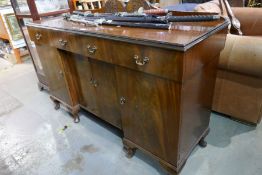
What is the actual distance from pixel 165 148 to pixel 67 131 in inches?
38.2

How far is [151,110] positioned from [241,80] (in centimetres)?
82

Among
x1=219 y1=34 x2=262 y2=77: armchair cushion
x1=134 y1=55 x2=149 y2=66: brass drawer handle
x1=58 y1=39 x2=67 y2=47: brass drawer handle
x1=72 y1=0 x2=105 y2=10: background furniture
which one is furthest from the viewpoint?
x1=72 y1=0 x2=105 y2=10: background furniture

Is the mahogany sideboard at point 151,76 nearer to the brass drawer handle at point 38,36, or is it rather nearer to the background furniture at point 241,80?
the brass drawer handle at point 38,36

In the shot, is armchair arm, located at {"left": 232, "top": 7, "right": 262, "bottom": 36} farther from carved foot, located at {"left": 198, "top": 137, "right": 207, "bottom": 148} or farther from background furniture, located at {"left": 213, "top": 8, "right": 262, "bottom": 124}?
carved foot, located at {"left": 198, "top": 137, "right": 207, "bottom": 148}

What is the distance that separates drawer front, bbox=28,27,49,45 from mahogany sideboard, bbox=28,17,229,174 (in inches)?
0.5

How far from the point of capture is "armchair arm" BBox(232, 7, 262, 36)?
82.8 inches

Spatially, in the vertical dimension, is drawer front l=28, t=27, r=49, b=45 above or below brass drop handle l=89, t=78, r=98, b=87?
above

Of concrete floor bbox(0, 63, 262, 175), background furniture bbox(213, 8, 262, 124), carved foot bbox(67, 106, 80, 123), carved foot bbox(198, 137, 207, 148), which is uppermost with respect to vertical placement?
background furniture bbox(213, 8, 262, 124)

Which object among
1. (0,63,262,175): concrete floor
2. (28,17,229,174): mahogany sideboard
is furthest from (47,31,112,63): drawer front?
(0,63,262,175): concrete floor

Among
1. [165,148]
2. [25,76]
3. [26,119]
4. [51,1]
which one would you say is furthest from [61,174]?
[25,76]

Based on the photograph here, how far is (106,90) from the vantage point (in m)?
1.34

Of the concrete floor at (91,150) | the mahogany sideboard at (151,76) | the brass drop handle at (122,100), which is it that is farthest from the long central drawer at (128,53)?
the concrete floor at (91,150)

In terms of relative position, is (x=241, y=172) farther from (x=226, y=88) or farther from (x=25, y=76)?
(x=25, y=76)

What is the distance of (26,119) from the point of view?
1.91 metres
